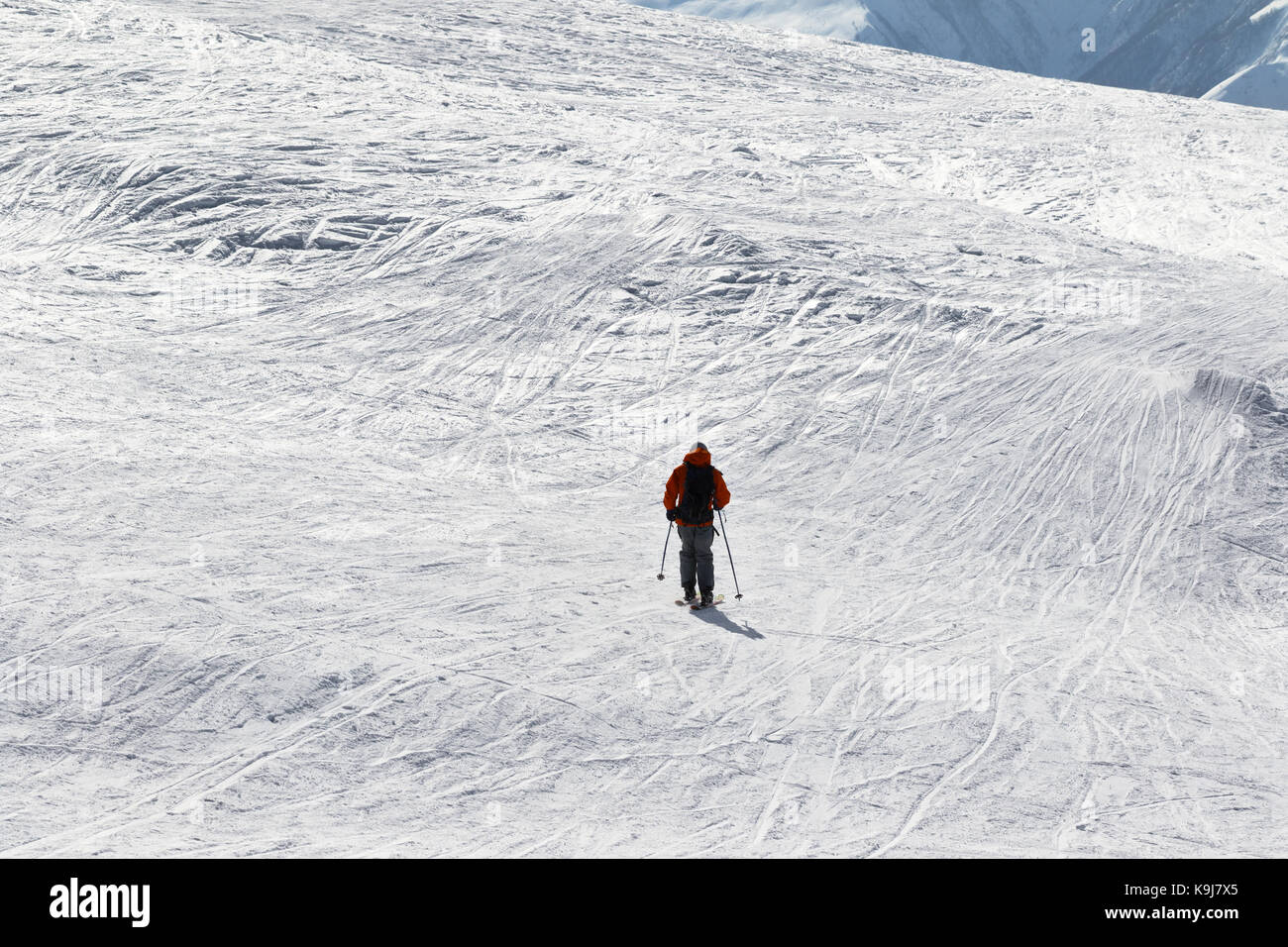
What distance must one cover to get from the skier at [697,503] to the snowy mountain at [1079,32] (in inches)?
4047

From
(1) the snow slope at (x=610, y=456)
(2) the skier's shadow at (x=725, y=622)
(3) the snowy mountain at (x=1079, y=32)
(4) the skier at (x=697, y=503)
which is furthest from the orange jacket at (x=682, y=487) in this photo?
(3) the snowy mountain at (x=1079, y=32)

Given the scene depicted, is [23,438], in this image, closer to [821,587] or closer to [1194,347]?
[821,587]

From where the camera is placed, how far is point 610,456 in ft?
55.5

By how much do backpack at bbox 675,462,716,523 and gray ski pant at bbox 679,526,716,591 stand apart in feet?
0.42

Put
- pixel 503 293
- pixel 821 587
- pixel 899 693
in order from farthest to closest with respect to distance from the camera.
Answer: pixel 503 293, pixel 821 587, pixel 899 693

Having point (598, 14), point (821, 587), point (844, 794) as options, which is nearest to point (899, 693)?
point (844, 794)

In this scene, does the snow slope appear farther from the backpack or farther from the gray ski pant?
the backpack

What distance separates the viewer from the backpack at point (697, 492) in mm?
11477

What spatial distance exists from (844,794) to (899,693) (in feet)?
6.26

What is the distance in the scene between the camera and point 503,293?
21.5 metres

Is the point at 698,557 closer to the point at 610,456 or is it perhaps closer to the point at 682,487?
the point at 682,487

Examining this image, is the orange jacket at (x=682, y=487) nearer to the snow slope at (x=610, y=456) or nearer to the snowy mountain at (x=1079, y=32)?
the snow slope at (x=610, y=456)

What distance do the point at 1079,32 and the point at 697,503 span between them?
462 feet

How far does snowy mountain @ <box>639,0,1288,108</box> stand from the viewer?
4301 inches
